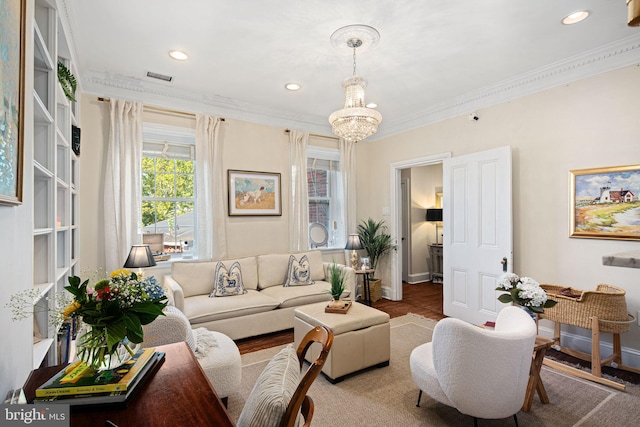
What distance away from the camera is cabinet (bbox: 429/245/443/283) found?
6.65m

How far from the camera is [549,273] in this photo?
3379mm

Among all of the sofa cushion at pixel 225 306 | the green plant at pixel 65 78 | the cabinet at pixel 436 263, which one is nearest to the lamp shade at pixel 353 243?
the sofa cushion at pixel 225 306

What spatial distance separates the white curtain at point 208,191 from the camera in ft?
13.5

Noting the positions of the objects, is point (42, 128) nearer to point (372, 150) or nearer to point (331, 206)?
point (331, 206)

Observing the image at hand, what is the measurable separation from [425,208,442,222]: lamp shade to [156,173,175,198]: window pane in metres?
4.93

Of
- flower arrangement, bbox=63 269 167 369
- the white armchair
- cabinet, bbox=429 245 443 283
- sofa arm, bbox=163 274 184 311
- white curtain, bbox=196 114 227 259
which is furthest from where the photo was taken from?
cabinet, bbox=429 245 443 283

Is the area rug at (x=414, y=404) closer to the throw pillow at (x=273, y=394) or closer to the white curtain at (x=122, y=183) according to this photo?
the throw pillow at (x=273, y=394)

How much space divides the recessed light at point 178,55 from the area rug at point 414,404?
292 cm

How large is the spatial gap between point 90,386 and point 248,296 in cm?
277

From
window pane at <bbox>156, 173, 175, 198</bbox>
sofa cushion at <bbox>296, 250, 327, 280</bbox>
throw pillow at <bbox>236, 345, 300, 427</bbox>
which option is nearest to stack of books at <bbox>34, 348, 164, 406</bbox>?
throw pillow at <bbox>236, 345, 300, 427</bbox>

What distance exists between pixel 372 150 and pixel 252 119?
85.6 inches

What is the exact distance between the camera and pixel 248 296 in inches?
150

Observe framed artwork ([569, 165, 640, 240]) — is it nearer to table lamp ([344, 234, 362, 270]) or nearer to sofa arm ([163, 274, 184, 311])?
table lamp ([344, 234, 362, 270])

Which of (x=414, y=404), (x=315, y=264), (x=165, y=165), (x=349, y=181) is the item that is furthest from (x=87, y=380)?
(x=349, y=181)
